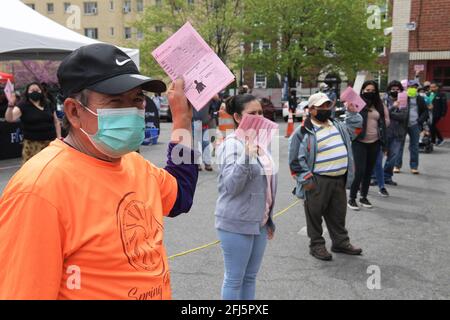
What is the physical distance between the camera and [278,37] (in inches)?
1110

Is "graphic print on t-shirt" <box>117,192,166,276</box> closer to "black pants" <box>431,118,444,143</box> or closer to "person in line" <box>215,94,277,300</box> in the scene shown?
"person in line" <box>215,94,277,300</box>

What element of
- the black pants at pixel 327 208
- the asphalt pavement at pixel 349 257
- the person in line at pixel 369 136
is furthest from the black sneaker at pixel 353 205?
the black pants at pixel 327 208

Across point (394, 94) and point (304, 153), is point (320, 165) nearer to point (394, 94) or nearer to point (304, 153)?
point (304, 153)

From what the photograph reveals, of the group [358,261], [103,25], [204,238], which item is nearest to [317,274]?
[358,261]

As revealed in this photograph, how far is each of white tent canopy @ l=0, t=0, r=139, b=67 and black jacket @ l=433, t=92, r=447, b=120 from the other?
28.0 feet

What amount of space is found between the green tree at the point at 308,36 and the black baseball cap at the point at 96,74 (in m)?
26.6

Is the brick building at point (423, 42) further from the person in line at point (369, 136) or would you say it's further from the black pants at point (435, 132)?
the person in line at point (369, 136)

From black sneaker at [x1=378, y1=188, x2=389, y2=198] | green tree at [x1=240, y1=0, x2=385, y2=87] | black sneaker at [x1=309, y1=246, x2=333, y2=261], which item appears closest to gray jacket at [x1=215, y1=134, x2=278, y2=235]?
black sneaker at [x1=309, y1=246, x2=333, y2=261]

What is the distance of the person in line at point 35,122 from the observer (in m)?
6.77

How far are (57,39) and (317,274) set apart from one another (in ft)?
24.5

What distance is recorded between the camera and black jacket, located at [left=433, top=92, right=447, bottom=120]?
1255 centimetres
